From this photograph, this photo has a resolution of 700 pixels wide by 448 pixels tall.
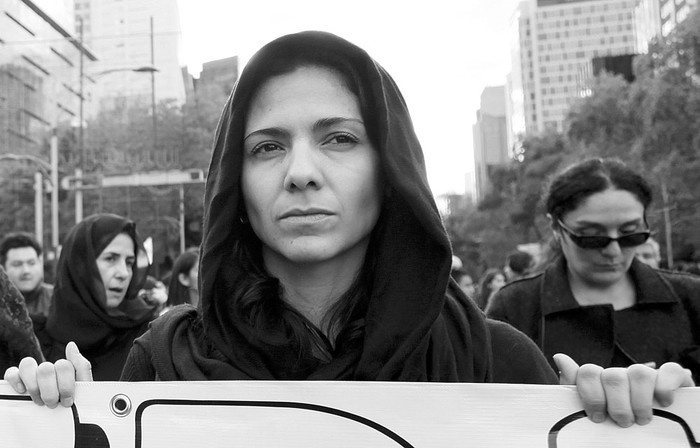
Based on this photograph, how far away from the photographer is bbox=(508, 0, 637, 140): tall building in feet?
477

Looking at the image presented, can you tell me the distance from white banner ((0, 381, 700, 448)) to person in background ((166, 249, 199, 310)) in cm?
388

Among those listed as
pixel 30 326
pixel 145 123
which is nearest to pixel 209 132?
pixel 145 123

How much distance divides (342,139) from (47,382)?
0.70 meters

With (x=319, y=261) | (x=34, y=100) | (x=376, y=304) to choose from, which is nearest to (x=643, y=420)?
(x=376, y=304)

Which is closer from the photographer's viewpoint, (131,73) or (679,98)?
(131,73)

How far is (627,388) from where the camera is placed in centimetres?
133

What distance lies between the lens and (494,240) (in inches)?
2288

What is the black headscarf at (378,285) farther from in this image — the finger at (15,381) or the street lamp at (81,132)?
the street lamp at (81,132)

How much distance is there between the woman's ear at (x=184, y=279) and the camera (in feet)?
18.1

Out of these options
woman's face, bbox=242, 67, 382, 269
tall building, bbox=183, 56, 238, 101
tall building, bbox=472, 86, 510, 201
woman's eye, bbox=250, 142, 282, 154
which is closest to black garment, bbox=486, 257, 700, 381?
woman's face, bbox=242, 67, 382, 269

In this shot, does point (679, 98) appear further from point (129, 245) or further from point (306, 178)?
point (306, 178)

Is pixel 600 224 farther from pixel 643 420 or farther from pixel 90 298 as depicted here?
pixel 90 298

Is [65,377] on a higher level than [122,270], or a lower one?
lower

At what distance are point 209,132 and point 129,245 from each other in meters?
8.36
